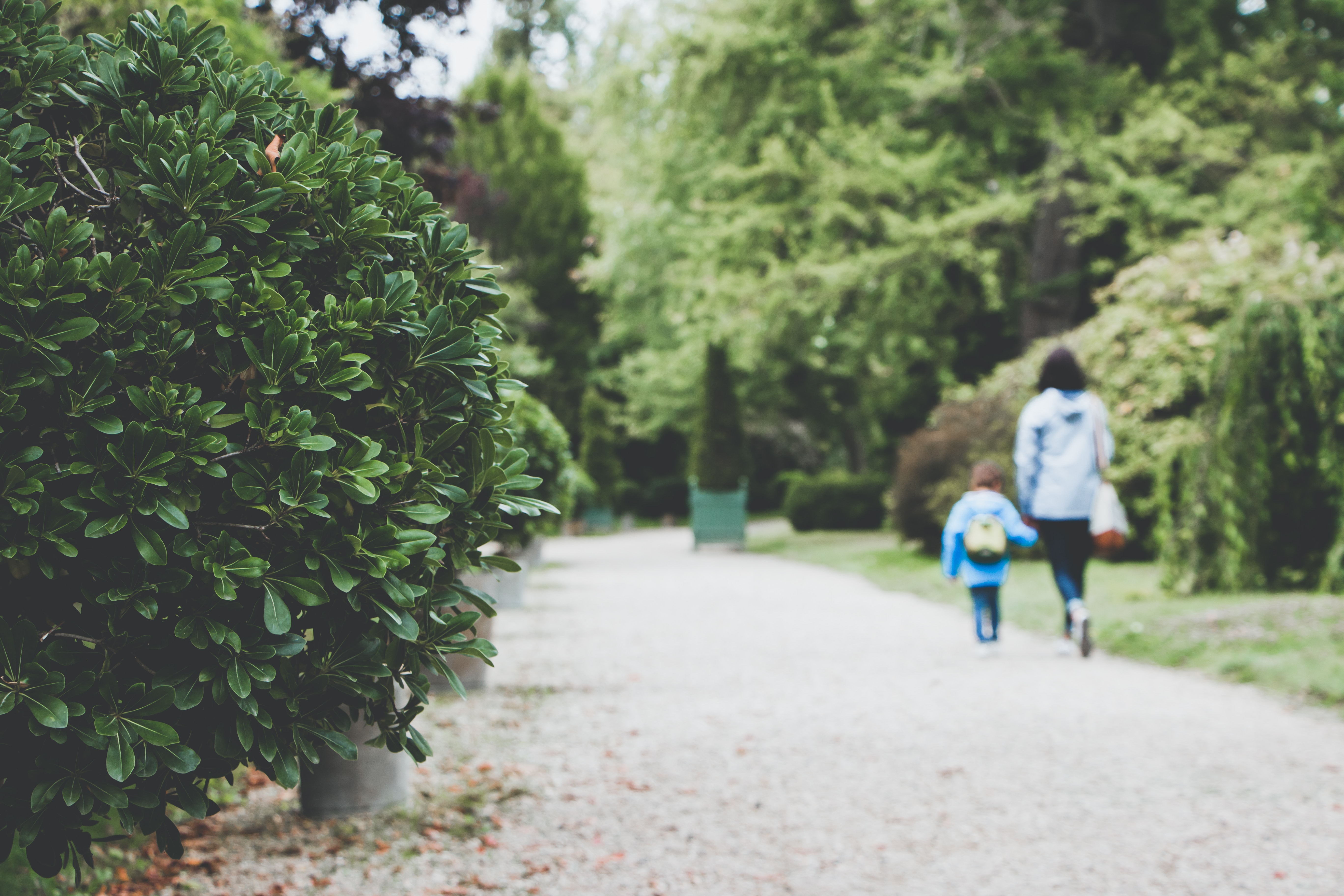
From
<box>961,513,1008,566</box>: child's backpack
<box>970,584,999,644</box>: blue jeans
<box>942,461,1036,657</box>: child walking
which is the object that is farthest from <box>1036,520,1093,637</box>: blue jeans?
<box>970,584,999,644</box>: blue jeans

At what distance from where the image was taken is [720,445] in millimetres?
18406

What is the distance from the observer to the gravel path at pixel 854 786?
297 cm

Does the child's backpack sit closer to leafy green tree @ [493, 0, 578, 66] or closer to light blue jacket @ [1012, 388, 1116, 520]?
light blue jacket @ [1012, 388, 1116, 520]

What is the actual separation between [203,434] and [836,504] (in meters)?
20.1

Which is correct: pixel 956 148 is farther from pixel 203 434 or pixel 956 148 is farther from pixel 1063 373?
pixel 203 434

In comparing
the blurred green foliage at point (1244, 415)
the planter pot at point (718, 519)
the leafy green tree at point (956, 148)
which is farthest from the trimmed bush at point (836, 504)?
the blurred green foliage at point (1244, 415)

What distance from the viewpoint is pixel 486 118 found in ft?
30.4

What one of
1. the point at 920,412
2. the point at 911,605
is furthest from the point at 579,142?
the point at 911,605

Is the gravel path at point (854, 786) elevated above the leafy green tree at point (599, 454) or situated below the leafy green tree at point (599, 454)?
below

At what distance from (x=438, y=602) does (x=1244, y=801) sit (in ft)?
9.71

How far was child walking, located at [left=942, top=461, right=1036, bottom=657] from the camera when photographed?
20.6 ft

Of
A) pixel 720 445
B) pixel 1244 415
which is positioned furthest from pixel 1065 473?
pixel 720 445

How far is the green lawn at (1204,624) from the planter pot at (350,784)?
170 inches

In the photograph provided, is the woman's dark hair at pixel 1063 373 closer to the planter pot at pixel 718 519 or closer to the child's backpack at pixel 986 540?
the child's backpack at pixel 986 540
